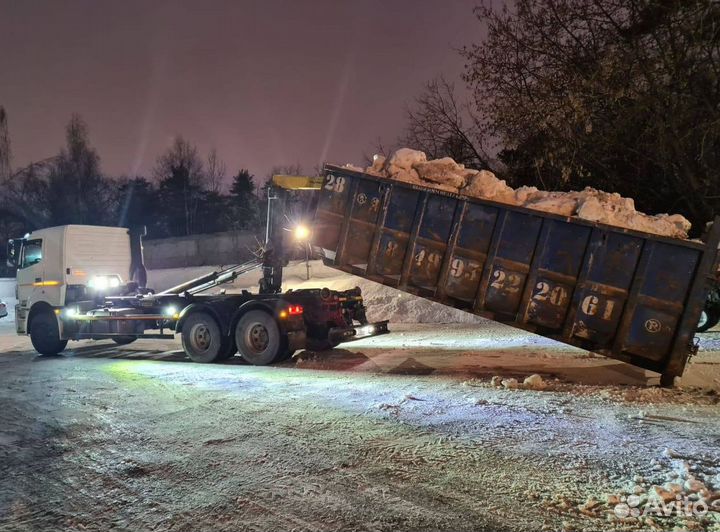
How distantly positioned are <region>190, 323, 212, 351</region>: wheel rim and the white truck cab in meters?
3.77

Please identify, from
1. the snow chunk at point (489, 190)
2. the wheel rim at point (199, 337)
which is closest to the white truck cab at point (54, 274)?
the wheel rim at point (199, 337)

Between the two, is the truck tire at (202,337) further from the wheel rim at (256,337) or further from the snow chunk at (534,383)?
the snow chunk at (534,383)

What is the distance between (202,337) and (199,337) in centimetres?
7

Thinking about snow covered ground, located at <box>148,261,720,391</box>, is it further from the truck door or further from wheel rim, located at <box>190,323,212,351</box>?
the truck door

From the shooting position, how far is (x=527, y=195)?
8.29 m

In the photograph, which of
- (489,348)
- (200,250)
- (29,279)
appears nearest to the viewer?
(489,348)

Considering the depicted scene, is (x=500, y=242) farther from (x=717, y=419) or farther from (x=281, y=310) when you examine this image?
(x=281, y=310)

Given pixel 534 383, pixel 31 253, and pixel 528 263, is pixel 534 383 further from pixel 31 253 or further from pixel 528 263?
pixel 31 253

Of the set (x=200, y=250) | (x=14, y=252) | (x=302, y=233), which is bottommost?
(x=200, y=250)

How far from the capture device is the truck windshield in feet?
42.9

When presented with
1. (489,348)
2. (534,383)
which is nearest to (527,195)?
(534,383)

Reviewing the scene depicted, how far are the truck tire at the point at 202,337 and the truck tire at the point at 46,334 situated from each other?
3995mm

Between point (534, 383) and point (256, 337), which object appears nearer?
point (534, 383)

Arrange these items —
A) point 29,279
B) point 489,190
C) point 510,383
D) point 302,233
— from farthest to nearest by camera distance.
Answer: point 29,279 → point 302,233 → point 489,190 → point 510,383
